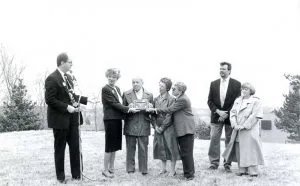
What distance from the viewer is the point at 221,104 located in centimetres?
820

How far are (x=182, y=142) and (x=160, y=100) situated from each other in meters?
0.93

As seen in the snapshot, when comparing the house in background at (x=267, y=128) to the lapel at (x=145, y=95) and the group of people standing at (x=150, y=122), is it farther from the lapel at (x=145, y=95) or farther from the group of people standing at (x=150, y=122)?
the lapel at (x=145, y=95)

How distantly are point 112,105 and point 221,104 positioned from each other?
8.00 feet

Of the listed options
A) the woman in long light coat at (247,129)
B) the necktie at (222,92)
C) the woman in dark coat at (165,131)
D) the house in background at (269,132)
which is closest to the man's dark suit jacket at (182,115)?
the woman in dark coat at (165,131)

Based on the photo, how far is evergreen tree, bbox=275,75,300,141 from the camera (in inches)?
1543

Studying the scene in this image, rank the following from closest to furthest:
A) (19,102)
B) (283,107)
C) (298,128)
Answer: (19,102) < (298,128) < (283,107)

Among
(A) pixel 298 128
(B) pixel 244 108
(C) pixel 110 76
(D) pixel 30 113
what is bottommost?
(A) pixel 298 128

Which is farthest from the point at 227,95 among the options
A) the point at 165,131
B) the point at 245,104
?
the point at 165,131

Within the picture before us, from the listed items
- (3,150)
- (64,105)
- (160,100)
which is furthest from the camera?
(3,150)

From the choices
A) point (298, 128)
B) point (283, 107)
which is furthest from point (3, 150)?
point (283, 107)

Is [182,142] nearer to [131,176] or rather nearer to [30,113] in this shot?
[131,176]

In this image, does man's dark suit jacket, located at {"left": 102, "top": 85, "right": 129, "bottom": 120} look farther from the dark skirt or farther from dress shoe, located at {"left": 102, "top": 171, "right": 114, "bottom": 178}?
dress shoe, located at {"left": 102, "top": 171, "right": 114, "bottom": 178}

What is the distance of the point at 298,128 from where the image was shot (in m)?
38.8

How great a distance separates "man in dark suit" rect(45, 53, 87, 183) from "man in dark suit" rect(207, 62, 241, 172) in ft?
9.53
